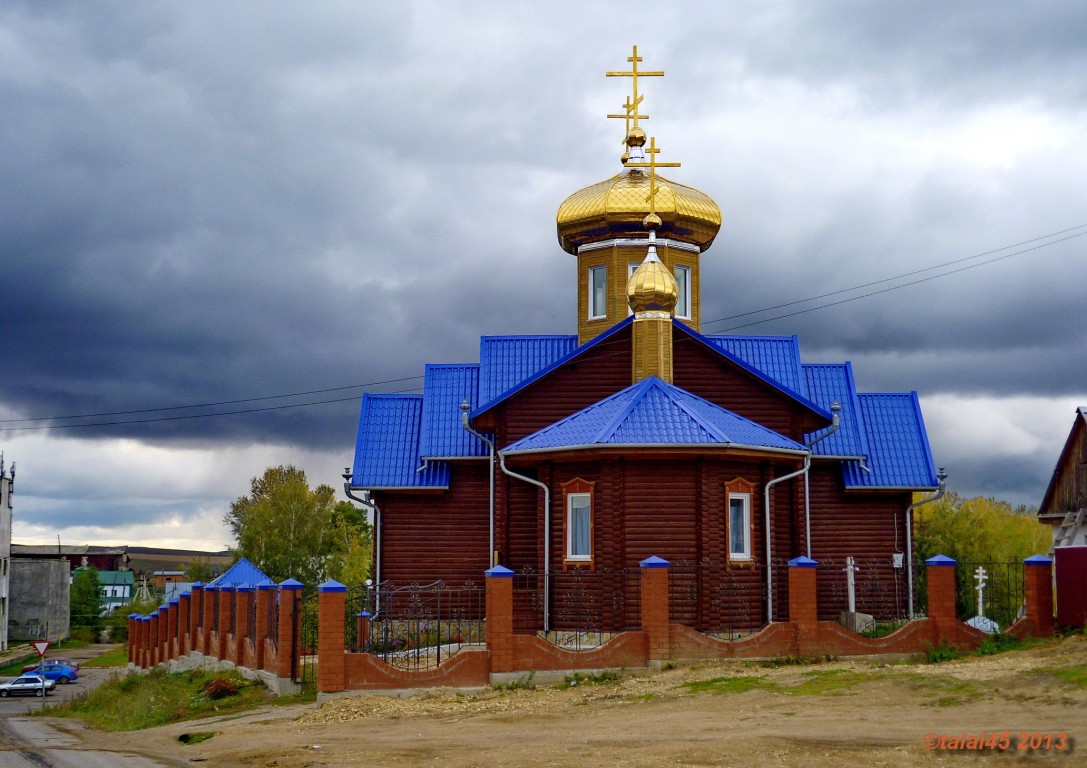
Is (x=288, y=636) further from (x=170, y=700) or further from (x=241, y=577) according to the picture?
(x=241, y=577)

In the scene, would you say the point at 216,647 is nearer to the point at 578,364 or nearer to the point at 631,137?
the point at 578,364

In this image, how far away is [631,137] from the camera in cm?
2744

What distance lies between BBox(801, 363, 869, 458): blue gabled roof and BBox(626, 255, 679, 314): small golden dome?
4.07 m

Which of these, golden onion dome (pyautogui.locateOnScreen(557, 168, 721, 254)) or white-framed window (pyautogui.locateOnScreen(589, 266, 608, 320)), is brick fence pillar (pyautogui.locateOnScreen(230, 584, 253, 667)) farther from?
golden onion dome (pyautogui.locateOnScreen(557, 168, 721, 254))

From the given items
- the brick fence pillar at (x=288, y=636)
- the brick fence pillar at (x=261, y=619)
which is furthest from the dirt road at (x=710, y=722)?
the brick fence pillar at (x=261, y=619)

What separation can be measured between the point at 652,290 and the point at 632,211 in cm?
416

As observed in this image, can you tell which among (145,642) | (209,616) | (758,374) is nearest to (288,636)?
(209,616)

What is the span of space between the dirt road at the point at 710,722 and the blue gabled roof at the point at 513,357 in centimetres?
934

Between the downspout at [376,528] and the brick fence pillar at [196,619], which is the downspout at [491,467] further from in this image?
the brick fence pillar at [196,619]

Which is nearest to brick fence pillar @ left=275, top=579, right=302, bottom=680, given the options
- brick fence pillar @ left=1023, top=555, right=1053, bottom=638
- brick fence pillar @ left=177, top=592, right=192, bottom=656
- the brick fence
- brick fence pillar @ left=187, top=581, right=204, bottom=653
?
the brick fence

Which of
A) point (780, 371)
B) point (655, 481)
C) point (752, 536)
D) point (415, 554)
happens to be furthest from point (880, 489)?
point (415, 554)

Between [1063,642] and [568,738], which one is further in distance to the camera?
[1063,642]

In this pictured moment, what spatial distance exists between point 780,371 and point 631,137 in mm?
6339

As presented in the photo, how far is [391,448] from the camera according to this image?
25172mm
